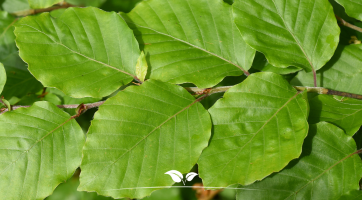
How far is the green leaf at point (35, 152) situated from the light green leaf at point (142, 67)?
10.6 inches

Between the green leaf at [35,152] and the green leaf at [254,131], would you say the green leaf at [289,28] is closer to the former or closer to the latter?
the green leaf at [254,131]

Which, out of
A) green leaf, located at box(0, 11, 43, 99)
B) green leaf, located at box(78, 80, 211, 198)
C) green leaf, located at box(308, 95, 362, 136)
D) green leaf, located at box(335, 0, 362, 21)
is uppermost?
green leaf, located at box(335, 0, 362, 21)

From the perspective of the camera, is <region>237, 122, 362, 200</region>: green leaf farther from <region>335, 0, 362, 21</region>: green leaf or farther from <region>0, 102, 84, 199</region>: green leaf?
<region>0, 102, 84, 199</region>: green leaf

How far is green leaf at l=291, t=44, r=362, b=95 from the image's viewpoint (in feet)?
3.20

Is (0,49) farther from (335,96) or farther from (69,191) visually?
(335,96)

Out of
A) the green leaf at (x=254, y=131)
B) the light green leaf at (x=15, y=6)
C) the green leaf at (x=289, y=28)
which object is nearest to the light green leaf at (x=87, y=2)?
the light green leaf at (x=15, y=6)

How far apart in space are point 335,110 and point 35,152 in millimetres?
1004

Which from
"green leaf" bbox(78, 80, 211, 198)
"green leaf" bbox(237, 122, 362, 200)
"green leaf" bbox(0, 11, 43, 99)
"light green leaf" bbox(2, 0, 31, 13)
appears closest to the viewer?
"green leaf" bbox(78, 80, 211, 198)

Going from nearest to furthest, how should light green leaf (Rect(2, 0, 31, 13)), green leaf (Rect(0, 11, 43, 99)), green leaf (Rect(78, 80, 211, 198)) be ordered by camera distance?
green leaf (Rect(78, 80, 211, 198)) → green leaf (Rect(0, 11, 43, 99)) → light green leaf (Rect(2, 0, 31, 13))

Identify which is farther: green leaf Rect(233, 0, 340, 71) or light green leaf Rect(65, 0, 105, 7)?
light green leaf Rect(65, 0, 105, 7)

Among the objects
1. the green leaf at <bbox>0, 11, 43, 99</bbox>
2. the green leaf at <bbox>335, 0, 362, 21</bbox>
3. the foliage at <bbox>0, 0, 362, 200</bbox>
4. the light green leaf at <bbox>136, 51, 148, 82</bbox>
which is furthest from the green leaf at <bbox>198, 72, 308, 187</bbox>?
the green leaf at <bbox>0, 11, 43, 99</bbox>

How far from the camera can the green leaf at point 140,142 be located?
77cm

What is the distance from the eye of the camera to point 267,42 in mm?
874

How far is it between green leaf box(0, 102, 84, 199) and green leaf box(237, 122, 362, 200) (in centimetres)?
59
